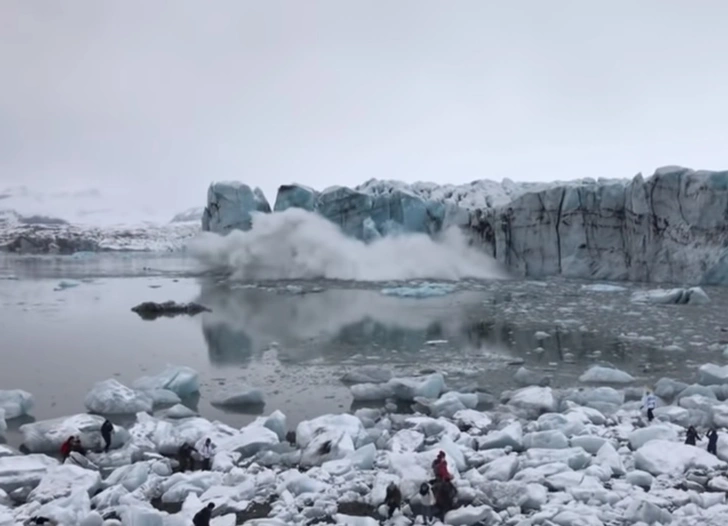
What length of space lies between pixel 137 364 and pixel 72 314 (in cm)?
779

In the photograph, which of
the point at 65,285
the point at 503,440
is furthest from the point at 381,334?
the point at 65,285

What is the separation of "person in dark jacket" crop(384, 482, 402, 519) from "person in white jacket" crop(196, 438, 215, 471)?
184 cm

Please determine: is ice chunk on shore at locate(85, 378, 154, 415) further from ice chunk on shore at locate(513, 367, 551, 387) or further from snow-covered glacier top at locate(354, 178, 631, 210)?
snow-covered glacier top at locate(354, 178, 631, 210)

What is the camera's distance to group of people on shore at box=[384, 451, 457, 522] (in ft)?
15.3

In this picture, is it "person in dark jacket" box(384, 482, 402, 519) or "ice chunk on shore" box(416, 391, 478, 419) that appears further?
"ice chunk on shore" box(416, 391, 478, 419)

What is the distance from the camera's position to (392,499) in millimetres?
4715

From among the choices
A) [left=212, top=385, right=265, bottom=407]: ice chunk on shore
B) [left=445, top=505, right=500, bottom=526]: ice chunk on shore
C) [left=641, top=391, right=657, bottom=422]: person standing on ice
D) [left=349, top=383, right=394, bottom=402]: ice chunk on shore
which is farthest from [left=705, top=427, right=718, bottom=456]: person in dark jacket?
[left=212, top=385, right=265, bottom=407]: ice chunk on shore

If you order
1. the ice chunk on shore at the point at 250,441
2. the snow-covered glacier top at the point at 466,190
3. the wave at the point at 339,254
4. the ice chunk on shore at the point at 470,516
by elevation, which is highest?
the snow-covered glacier top at the point at 466,190

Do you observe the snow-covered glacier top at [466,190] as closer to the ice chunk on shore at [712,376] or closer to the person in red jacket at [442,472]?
the ice chunk on shore at [712,376]

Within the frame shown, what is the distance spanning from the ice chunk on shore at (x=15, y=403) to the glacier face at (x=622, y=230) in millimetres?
21929

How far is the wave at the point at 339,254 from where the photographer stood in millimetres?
28828

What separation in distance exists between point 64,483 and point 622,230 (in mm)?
24651

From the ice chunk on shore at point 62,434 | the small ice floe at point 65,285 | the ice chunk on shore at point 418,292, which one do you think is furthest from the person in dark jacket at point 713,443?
the small ice floe at point 65,285

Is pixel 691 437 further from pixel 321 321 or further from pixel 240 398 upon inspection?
pixel 321 321
